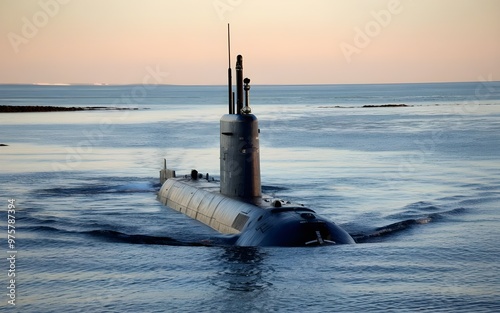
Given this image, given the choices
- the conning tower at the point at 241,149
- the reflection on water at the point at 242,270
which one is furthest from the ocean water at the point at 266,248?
the conning tower at the point at 241,149

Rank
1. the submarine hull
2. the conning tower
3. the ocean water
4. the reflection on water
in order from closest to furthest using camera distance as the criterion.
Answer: the ocean water, the reflection on water, the submarine hull, the conning tower

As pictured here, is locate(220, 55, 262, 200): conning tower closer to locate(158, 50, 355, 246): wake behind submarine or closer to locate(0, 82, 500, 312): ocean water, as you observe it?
locate(158, 50, 355, 246): wake behind submarine

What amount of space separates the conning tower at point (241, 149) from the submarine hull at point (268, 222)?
1.78ft

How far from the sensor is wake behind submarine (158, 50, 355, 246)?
26.5 meters

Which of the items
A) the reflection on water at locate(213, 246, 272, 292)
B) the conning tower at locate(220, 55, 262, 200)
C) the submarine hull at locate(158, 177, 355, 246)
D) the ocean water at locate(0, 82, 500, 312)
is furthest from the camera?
the conning tower at locate(220, 55, 262, 200)

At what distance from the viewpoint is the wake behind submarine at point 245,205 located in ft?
86.9

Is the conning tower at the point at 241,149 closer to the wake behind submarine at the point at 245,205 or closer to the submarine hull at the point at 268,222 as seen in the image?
the wake behind submarine at the point at 245,205

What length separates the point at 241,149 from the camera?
30.3 m

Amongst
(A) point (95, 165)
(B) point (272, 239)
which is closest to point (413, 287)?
(B) point (272, 239)

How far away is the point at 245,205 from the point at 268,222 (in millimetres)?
2257

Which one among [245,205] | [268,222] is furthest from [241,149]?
[268,222]

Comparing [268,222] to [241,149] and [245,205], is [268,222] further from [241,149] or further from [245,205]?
[241,149]

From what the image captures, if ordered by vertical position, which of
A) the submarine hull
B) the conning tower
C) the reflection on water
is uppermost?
the conning tower

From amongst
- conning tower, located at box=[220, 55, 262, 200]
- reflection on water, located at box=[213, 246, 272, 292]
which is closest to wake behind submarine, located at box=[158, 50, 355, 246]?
conning tower, located at box=[220, 55, 262, 200]
